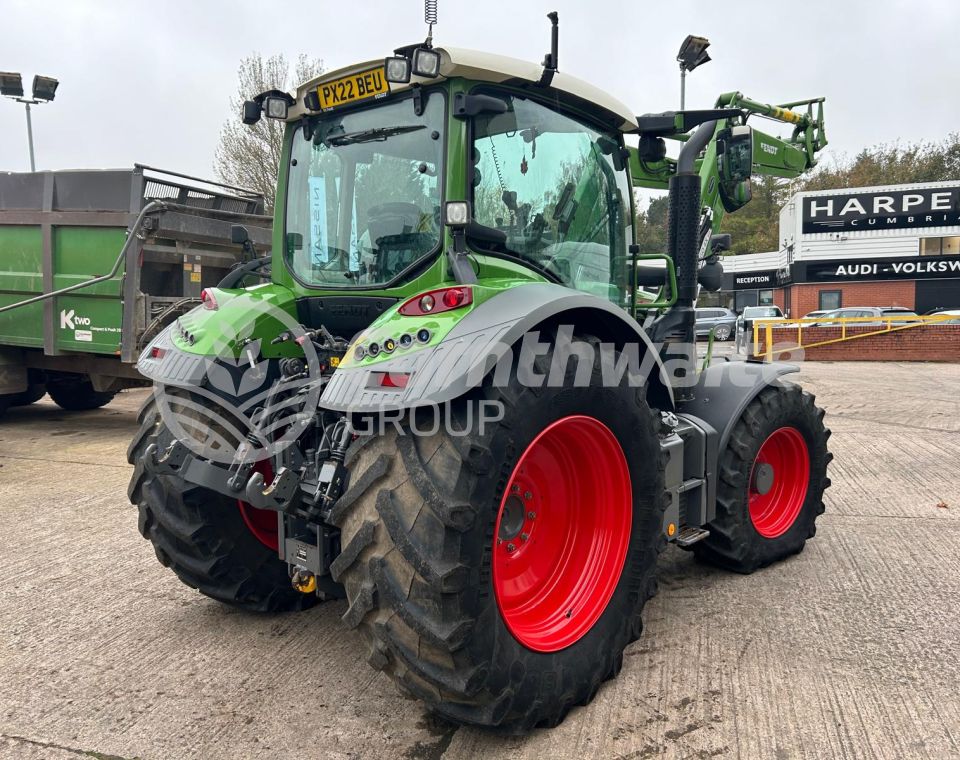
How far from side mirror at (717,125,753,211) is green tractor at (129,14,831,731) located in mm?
605

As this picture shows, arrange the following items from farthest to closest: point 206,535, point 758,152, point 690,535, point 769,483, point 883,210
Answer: point 883,210, point 758,152, point 769,483, point 690,535, point 206,535

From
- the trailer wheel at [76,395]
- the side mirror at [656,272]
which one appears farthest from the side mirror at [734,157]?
the trailer wheel at [76,395]

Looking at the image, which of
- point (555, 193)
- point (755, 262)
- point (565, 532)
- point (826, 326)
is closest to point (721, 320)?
point (826, 326)

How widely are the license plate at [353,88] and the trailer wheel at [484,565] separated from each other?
1412 millimetres

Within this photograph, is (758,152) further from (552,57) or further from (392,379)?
(392,379)

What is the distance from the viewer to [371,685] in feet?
9.62

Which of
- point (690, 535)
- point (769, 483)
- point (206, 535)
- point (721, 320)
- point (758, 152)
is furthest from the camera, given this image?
point (721, 320)

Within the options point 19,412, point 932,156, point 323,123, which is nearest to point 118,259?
point 19,412

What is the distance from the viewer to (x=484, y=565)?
2395 millimetres

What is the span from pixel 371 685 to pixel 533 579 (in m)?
0.76

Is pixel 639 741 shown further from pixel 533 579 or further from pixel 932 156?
pixel 932 156

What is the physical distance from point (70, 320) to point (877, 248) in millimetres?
30883

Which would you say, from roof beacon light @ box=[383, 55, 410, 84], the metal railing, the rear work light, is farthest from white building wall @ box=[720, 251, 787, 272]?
the rear work light

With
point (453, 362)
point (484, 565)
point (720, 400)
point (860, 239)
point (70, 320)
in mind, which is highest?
point (860, 239)
